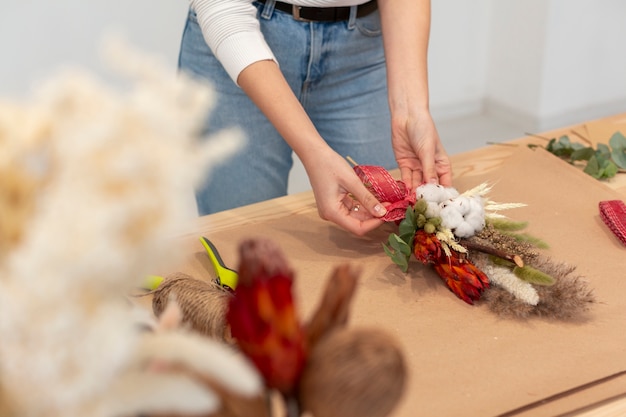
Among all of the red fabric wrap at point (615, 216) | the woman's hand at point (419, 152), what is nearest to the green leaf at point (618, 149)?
the red fabric wrap at point (615, 216)

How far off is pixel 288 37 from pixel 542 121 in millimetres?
2074

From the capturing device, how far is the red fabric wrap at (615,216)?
1.00 metres

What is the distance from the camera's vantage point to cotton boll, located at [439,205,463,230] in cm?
92

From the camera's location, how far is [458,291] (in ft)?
2.93

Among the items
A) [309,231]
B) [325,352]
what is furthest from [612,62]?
[325,352]

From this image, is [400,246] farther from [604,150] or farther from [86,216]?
[86,216]

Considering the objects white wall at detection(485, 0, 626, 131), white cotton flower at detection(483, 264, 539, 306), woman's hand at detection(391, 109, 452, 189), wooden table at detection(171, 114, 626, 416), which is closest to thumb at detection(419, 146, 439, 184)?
woman's hand at detection(391, 109, 452, 189)

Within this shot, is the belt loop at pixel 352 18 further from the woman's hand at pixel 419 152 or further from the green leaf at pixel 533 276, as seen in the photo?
the green leaf at pixel 533 276

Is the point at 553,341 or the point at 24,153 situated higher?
the point at 24,153

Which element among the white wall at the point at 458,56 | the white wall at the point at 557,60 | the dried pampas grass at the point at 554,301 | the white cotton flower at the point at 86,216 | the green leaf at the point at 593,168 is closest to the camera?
the white cotton flower at the point at 86,216

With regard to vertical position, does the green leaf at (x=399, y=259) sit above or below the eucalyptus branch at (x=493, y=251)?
below

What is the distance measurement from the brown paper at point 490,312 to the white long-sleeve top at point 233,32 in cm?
24

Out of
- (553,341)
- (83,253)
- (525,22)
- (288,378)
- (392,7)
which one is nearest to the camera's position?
(83,253)

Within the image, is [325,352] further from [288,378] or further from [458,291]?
[458,291]
